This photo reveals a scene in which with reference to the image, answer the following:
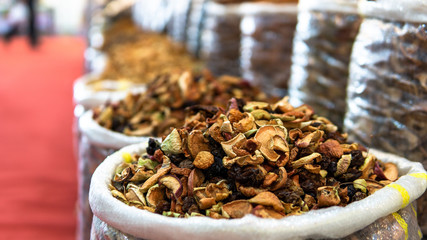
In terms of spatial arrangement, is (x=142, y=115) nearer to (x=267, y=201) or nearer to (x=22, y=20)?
(x=267, y=201)

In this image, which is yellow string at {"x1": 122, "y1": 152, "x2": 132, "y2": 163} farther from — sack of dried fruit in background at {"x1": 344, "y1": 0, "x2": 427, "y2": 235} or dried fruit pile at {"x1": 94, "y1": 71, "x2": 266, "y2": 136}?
sack of dried fruit in background at {"x1": 344, "y1": 0, "x2": 427, "y2": 235}

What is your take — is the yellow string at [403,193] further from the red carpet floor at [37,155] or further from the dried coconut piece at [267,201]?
the red carpet floor at [37,155]

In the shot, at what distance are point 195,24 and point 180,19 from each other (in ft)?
1.09

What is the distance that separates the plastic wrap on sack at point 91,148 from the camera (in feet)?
3.45

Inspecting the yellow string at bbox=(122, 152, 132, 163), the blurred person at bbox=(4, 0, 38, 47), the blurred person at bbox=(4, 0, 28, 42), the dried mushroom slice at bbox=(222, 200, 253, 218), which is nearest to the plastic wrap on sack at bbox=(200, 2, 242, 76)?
the yellow string at bbox=(122, 152, 132, 163)

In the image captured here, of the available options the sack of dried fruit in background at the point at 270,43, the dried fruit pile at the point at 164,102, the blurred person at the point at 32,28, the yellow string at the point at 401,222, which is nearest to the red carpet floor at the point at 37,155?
the dried fruit pile at the point at 164,102

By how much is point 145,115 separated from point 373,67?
562 mm

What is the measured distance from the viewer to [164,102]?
1194 mm

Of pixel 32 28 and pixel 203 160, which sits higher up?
pixel 203 160

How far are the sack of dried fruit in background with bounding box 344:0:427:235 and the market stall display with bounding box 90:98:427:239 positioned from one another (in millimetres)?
89

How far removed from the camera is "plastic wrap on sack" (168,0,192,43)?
2.64 meters

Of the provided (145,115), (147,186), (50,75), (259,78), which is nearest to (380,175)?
(147,186)

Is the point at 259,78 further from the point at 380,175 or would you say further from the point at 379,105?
the point at 380,175

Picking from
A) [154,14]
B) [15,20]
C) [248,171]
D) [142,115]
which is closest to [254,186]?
[248,171]
